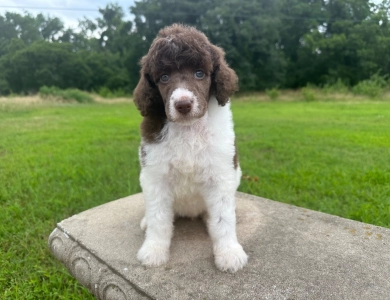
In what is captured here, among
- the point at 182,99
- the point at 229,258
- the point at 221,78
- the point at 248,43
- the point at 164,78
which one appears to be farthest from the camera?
the point at 248,43

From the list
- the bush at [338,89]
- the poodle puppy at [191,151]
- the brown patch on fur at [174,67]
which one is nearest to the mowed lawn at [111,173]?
the poodle puppy at [191,151]

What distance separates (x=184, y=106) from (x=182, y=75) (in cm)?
19

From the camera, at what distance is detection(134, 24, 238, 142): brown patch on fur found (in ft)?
5.42

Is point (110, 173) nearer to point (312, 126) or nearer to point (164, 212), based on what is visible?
point (164, 212)

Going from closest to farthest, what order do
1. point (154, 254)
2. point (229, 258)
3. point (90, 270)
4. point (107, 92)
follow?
point (229, 258) → point (154, 254) → point (90, 270) → point (107, 92)

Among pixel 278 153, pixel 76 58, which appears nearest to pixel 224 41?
pixel 76 58

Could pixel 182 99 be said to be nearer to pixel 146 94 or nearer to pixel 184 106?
pixel 184 106

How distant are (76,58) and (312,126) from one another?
71.0 ft

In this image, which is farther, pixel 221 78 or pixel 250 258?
pixel 250 258

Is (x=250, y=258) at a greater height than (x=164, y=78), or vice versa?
(x=164, y=78)

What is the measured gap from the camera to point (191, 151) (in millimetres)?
1901

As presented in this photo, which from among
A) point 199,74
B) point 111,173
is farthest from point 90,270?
point 111,173

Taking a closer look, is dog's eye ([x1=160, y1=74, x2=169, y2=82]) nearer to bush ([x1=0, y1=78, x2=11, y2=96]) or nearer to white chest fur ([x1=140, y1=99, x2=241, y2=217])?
white chest fur ([x1=140, y1=99, x2=241, y2=217])

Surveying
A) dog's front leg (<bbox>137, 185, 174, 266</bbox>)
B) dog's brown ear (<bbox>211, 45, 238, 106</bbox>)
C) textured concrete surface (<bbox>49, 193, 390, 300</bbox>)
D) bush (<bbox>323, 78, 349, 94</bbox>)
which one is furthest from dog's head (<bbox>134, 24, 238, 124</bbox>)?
bush (<bbox>323, 78, 349, 94</bbox>)
